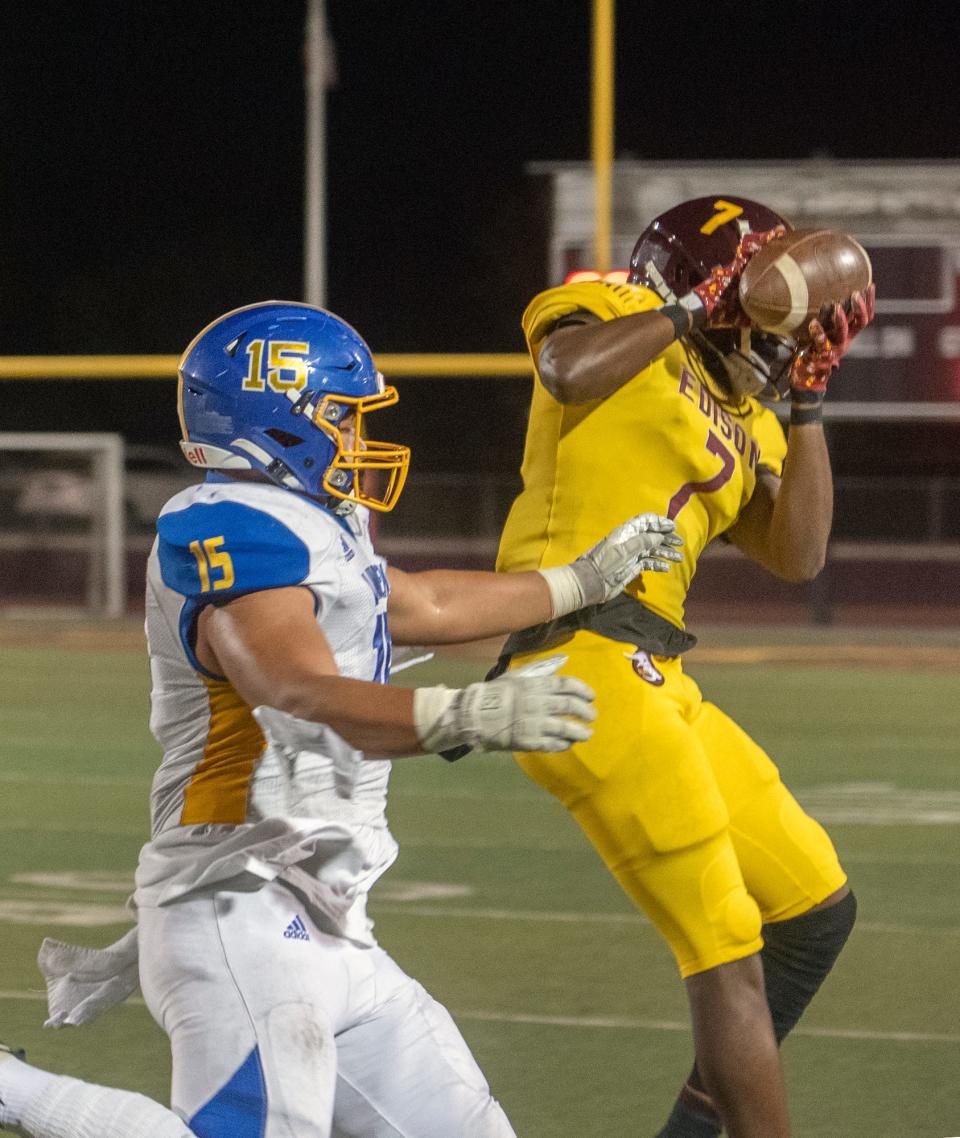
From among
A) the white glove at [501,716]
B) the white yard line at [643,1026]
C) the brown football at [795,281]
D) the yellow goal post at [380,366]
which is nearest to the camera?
the white glove at [501,716]

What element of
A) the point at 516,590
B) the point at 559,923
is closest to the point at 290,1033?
the point at 516,590

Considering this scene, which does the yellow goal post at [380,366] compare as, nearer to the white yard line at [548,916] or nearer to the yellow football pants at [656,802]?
the white yard line at [548,916]

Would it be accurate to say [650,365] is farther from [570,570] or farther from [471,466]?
[471,466]

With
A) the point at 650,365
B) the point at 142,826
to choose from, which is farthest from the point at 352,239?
the point at 650,365

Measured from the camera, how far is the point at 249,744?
270 cm

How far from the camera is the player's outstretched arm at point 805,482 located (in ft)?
11.7

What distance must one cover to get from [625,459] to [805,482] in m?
0.38

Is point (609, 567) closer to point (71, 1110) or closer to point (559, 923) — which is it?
point (71, 1110)

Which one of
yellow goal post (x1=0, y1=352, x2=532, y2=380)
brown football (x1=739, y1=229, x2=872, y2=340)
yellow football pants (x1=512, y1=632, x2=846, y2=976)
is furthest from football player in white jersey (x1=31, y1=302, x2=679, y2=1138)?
yellow goal post (x1=0, y1=352, x2=532, y2=380)

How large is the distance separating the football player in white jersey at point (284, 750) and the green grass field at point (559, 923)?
126cm

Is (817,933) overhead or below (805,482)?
below

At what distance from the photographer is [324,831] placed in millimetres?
2674

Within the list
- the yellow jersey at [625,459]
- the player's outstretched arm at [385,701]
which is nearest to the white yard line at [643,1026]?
the yellow jersey at [625,459]

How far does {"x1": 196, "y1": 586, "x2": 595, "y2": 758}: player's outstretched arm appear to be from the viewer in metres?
2.53
